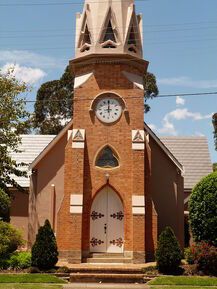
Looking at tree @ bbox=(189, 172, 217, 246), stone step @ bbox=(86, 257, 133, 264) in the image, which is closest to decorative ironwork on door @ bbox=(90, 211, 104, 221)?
stone step @ bbox=(86, 257, 133, 264)

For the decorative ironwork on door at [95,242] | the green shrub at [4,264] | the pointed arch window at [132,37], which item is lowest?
the green shrub at [4,264]

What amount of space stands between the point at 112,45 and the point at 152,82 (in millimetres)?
27700

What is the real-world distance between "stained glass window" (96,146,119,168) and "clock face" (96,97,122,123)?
1516 millimetres

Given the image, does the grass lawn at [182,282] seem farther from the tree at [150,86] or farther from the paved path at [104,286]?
the tree at [150,86]

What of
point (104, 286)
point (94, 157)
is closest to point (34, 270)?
point (104, 286)

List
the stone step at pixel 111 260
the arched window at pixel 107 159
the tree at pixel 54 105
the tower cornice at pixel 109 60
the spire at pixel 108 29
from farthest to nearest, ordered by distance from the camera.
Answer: the tree at pixel 54 105, the spire at pixel 108 29, the tower cornice at pixel 109 60, the arched window at pixel 107 159, the stone step at pixel 111 260

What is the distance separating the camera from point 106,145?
71.5 ft

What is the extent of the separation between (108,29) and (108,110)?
14.5ft

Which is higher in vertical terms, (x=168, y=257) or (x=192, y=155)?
(x=192, y=155)

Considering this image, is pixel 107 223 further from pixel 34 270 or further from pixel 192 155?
pixel 192 155

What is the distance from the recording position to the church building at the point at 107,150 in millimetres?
20828

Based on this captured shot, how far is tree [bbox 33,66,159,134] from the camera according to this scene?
48.7 meters

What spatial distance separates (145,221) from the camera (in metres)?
21.1

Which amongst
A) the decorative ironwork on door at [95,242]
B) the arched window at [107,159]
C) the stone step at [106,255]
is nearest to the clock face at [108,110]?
the arched window at [107,159]
